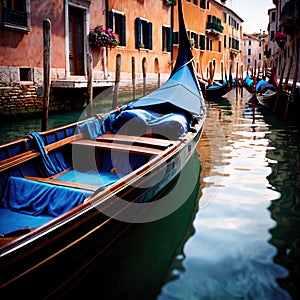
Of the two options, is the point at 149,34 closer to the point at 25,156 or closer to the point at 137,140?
Answer: the point at 137,140

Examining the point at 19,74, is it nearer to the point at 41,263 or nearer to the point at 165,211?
the point at 165,211

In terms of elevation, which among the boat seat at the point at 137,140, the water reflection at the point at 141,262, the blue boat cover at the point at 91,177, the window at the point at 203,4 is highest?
the window at the point at 203,4

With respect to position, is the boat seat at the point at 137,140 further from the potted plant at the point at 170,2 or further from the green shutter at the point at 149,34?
the potted plant at the point at 170,2

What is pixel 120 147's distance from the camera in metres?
3.40

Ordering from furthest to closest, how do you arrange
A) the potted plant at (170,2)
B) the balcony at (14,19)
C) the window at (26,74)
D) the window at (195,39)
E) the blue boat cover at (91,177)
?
1. the window at (195,39)
2. the potted plant at (170,2)
3. the window at (26,74)
4. the balcony at (14,19)
5. the blue boat cover at (91,177)

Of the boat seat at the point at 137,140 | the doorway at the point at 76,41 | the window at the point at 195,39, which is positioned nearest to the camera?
the boat seat at the point at 137,140

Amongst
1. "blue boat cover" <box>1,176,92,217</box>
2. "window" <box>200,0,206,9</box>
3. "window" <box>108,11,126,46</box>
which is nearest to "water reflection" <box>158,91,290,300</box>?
"blue boat cover" <box>1,176,92,217</box>

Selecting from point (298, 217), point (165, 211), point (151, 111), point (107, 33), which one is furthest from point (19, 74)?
point (298, 217)

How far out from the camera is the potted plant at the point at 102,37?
9.49m

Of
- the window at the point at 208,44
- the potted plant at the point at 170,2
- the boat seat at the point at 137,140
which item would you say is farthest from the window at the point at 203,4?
the boat seat at the point at 137,140

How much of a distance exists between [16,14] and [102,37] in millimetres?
2586

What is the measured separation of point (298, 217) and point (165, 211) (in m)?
1.01

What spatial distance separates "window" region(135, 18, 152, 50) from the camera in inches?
456

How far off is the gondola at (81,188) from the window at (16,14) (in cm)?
388
